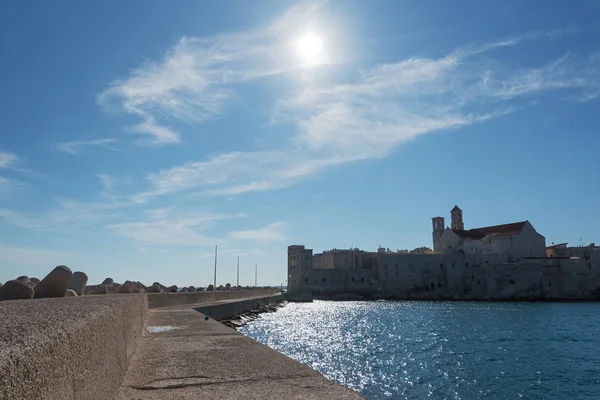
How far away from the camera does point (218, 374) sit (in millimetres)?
5223

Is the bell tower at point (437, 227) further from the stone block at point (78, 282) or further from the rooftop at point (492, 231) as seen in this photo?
the stone block at point (78, 282)

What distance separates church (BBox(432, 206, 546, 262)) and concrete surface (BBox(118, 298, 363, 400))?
7657cm

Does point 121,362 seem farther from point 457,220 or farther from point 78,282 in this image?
point 457,220

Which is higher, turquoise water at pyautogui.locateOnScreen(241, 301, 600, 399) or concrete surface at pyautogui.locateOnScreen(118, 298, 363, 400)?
concrete surface at pyautogui.locateOnScreen(118, 298, 363, 400)

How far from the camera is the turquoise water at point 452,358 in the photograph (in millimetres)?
13781

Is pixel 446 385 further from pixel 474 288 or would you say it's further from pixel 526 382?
pixel 474 288

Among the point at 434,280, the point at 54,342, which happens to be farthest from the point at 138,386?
the point at 434,280

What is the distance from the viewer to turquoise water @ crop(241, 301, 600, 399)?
1378 centimetres

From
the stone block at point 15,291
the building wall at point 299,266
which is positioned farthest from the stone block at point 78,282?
the building wall at point 299,266

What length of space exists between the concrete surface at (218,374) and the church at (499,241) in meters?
76.6

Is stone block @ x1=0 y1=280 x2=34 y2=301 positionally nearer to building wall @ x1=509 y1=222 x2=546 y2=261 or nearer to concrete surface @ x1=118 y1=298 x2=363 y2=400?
concrete surface @ x1=118 y1=298 x2=363 y2=400

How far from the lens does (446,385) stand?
559 inches

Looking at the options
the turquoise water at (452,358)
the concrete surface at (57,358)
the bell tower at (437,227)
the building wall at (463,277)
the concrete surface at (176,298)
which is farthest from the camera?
the bell tower at (437,227)

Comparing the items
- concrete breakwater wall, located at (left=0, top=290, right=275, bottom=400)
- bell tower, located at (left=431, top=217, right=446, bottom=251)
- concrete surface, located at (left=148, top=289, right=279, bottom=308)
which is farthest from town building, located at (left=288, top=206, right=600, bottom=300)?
concrete breakwater wall, located at (left=0, top=290, right=275, bottom=400)
